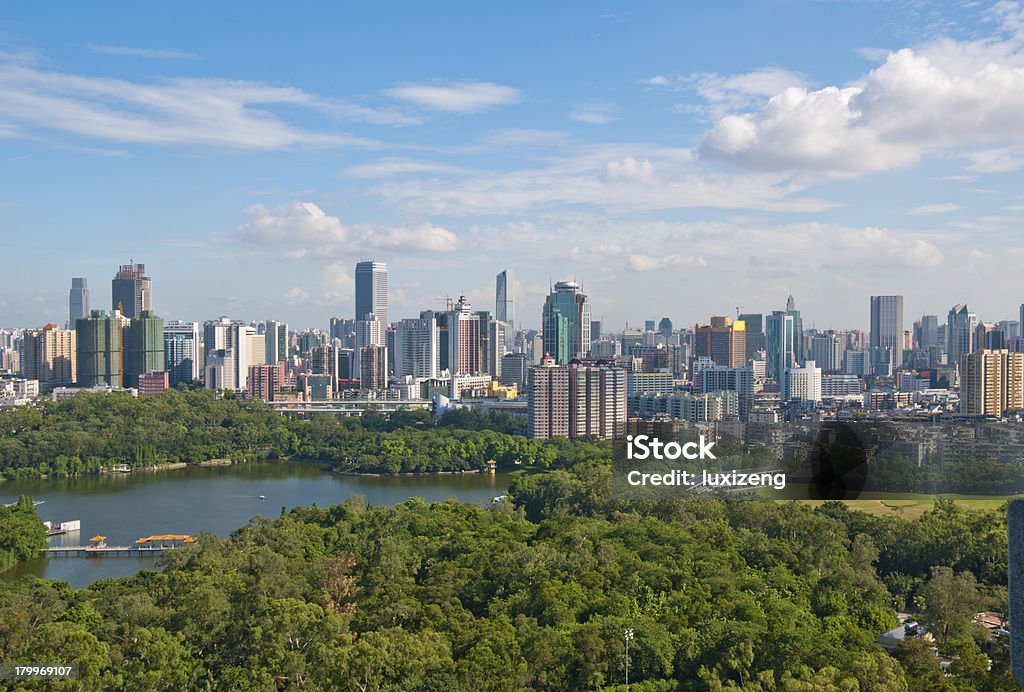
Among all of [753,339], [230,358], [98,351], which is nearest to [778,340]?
[753,339]

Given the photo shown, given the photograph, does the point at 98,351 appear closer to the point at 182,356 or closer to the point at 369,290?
the point at 182,356

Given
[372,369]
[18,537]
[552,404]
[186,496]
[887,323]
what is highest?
[887,323]

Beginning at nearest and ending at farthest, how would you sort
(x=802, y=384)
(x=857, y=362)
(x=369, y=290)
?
(x=802, y=384), (x=857, y=362), (x=369, y=290)

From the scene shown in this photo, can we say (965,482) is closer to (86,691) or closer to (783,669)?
(783,669)

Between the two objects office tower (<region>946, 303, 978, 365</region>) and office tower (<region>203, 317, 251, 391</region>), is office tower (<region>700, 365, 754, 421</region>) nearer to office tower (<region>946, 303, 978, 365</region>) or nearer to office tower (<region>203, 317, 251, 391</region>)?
office tower (<region>946, 303, 978, 365</region>)

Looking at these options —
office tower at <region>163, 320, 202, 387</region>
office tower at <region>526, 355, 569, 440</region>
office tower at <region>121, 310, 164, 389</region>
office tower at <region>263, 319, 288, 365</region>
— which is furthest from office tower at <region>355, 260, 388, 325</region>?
office tower at <region>526, 355, 569, 440</region>

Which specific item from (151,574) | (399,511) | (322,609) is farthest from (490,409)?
(322,609)
